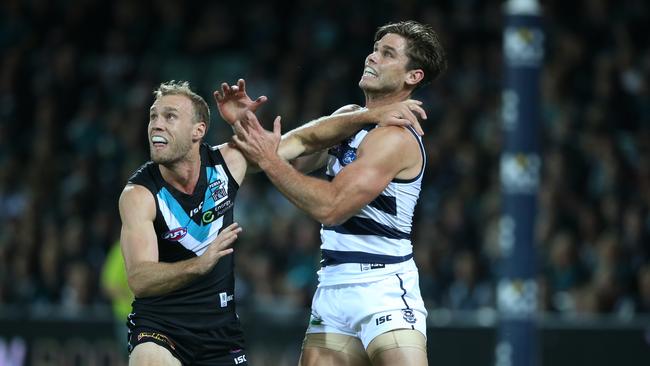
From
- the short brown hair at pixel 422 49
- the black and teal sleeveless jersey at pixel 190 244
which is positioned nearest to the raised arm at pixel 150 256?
the black and teal sleeveless jersey at pixel 190 244

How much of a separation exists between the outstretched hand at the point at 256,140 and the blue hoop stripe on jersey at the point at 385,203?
1.94 ft

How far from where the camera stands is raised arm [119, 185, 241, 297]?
5734mm

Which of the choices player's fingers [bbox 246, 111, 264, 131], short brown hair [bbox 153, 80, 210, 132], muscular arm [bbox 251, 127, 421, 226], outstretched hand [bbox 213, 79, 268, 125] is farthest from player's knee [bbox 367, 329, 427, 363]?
short brown hair [bbox 153, 80, 210, 132]

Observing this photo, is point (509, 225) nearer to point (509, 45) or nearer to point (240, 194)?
point (509, 45)

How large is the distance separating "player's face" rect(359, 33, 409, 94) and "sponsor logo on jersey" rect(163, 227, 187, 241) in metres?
1.25

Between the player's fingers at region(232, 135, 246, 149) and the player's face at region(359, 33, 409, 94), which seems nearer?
the player's fingers at region(232, 135, 246, 149)

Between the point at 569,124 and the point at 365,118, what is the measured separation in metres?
6.57

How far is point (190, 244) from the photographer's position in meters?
→ 6.08

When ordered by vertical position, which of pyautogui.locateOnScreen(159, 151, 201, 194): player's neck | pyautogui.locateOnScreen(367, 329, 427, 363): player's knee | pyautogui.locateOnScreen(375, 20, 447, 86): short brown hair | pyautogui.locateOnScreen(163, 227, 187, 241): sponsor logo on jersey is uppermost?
pyautogui.locateOnScreen(375, 20, 447, 86): short brown hair

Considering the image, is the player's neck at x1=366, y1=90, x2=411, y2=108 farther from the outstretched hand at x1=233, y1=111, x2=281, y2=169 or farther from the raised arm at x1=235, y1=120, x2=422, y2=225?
the outstretched hand at x1=233, y1=111, x2=281, y2=169

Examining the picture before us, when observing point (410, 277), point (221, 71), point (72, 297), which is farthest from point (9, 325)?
point (410, 277)

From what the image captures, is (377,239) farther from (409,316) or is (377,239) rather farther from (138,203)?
(138,203)

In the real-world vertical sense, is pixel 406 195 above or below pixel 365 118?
below

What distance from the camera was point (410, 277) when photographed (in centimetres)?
619
